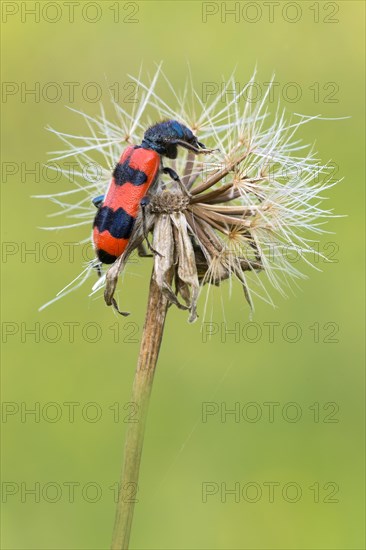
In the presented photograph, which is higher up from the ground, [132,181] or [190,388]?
[132,181]

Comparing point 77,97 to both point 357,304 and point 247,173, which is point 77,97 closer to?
point 357,304

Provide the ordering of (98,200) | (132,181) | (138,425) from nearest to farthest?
(138,425)
(132,181)
(98,200)

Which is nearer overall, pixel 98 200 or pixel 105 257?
pixel 105 257

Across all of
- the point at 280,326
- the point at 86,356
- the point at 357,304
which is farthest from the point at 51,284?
the point at 357,304

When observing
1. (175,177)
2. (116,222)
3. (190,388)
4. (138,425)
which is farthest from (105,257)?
(190,388)

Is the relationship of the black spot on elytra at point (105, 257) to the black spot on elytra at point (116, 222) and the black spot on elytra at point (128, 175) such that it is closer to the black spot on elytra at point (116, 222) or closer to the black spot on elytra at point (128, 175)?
the black spot on elytra at point (116, 222)

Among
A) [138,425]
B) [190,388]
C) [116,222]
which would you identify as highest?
[116,222]

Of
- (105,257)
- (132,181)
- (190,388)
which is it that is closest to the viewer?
(105,257)

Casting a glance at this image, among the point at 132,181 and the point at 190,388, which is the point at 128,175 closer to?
the point at 132,181
